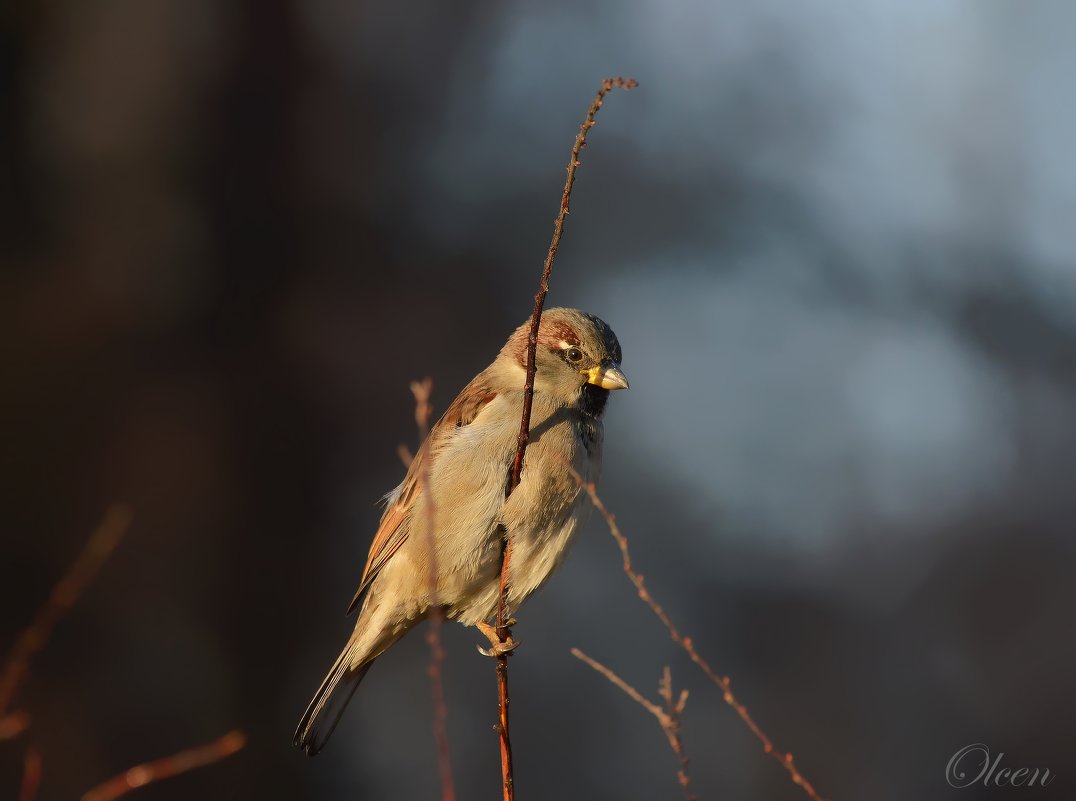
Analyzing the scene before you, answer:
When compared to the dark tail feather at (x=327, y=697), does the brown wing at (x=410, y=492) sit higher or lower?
higher

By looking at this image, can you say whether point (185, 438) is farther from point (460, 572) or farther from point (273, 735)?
point (460, 572)

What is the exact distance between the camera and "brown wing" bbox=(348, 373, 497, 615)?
3318mm

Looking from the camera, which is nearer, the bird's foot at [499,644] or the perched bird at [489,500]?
the bird's foot at [499,644]

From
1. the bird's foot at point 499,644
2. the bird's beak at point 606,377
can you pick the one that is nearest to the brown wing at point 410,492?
the bird's beak at point 606,377

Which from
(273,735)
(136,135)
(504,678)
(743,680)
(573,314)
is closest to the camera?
(504,678)

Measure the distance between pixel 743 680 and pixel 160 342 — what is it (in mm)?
4137

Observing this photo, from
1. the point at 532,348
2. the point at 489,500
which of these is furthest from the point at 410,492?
the point at 532,348

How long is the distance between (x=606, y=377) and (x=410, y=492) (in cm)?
72

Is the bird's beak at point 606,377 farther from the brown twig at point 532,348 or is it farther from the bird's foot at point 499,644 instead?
the bird's foot at point 499,644

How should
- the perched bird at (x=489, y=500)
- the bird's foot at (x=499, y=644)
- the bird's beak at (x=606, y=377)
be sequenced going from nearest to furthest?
the bird's foot at (x=499, y=644), the perched bird at (x=489, y=500), the bird's beak at (x=606, y=377)

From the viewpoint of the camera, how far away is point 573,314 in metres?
3.39

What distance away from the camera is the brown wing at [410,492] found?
3318 mm

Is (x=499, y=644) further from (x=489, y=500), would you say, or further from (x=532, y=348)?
(x=532, y=348)

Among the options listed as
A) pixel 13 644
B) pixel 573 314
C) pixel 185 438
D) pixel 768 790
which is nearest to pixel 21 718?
pixel 573 314
